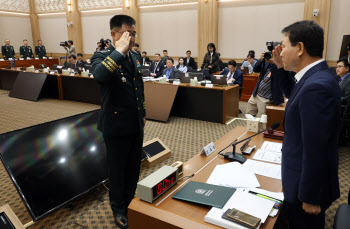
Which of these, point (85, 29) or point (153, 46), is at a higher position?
point (85, 29)

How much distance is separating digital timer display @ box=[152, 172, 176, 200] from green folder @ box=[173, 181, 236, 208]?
72mm

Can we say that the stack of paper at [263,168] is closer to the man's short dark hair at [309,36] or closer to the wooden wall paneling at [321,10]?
the man's short dark hair at [309,36]

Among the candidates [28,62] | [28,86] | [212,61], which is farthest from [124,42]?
[28,62]

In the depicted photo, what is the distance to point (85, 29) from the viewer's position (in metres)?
13.0

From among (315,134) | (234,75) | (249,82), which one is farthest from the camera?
(249,82)

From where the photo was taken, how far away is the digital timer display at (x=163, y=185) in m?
1.39

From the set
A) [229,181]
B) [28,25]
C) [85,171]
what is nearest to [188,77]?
[85,171]

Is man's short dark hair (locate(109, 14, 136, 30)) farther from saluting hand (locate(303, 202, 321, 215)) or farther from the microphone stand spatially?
saluting hand (locate(303, 202, 321, 215))

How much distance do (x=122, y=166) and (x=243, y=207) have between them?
42.0 inches

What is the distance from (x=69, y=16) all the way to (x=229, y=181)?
44.8 ft

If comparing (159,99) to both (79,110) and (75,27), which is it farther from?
(75,27)

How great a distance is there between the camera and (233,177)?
1622 millimetres

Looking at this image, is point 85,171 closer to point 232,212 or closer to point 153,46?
point 232,212

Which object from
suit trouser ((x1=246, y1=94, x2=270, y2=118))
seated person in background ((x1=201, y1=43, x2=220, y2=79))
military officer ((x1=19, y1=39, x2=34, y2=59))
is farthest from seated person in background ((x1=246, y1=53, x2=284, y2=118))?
military officer ((x1=19, y1=39, x2=34, y2=59))
